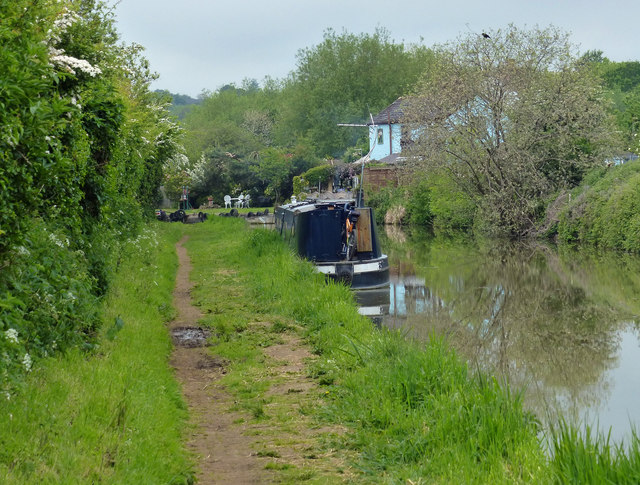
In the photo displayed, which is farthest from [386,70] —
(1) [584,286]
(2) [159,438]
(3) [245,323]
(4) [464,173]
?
(2) [159,438]

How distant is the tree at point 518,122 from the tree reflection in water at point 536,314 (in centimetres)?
369

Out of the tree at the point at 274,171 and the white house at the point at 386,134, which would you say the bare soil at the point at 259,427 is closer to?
the white house at the point at 386,134

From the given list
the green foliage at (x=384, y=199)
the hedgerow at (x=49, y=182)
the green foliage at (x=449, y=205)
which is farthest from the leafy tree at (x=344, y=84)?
the hedgerow at (x=49, y=182)

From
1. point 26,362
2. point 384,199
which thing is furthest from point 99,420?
point 384,199

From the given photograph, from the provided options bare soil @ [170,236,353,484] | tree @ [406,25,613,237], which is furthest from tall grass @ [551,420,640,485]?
tree @ [406,25,613,237]

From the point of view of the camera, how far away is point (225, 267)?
57.1 feet

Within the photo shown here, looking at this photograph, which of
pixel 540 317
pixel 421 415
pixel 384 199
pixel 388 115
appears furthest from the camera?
pixel 388 115

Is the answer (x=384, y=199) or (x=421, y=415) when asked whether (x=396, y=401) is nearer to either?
(x=421, y=415)

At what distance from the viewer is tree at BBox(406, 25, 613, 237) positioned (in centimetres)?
2838

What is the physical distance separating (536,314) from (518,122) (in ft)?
50.0

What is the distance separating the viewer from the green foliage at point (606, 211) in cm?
2366

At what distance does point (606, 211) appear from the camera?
24.8 meters

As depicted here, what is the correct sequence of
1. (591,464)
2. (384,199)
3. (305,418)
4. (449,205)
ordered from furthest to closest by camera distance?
(384,199) → (449,205) → (305,418) → (591,464)

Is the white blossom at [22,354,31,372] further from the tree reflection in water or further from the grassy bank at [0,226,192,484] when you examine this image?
the tree reflection in water
